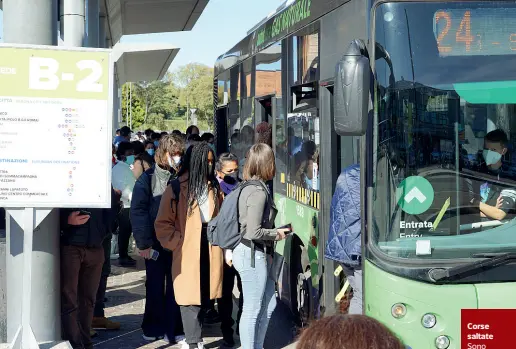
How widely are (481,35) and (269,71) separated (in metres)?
4.36

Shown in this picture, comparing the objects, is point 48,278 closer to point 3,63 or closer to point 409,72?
point 3,63

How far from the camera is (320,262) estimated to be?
23.4ft

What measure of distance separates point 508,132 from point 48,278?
Answer: 10.8 ft

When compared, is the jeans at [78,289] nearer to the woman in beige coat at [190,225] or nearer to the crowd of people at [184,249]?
the crowd of people at [184,249]

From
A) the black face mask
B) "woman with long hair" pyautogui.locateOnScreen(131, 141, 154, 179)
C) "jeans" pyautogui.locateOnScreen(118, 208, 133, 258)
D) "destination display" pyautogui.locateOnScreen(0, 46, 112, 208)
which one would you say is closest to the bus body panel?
"destination display" pyautogui.locateOnScreen(0, 46, 112, 208)

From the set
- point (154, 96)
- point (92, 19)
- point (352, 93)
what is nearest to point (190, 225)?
point (352, 93)

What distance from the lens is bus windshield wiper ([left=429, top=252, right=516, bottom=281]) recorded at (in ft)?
16.0

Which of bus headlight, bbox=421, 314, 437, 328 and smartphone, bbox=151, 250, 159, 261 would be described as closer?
bus headlight, bbox=421, 314, 437, 328

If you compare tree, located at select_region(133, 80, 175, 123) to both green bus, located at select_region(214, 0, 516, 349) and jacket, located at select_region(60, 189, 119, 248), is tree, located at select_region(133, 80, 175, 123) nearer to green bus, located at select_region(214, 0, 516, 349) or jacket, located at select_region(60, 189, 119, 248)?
jacket, located at select_region(60, 189, 119, 248)

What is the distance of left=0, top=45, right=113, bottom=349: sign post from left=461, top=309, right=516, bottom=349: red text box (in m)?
2.44

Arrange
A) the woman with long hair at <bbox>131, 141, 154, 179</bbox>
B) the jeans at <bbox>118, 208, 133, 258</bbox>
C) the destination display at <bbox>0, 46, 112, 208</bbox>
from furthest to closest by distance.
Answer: the jeans at <bbox>118, 208, 133, 258</bbox>
the woman with long hair at <bbox>131, 141, 154, 179</bbox>
the destination display at <bbox>0, 46, 112, 208</bbox>

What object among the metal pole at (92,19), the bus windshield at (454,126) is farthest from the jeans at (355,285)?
the metal pole at (92,19)

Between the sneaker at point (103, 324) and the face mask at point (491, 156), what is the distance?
470 cm

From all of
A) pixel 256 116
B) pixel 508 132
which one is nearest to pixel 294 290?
pixel 256 116
